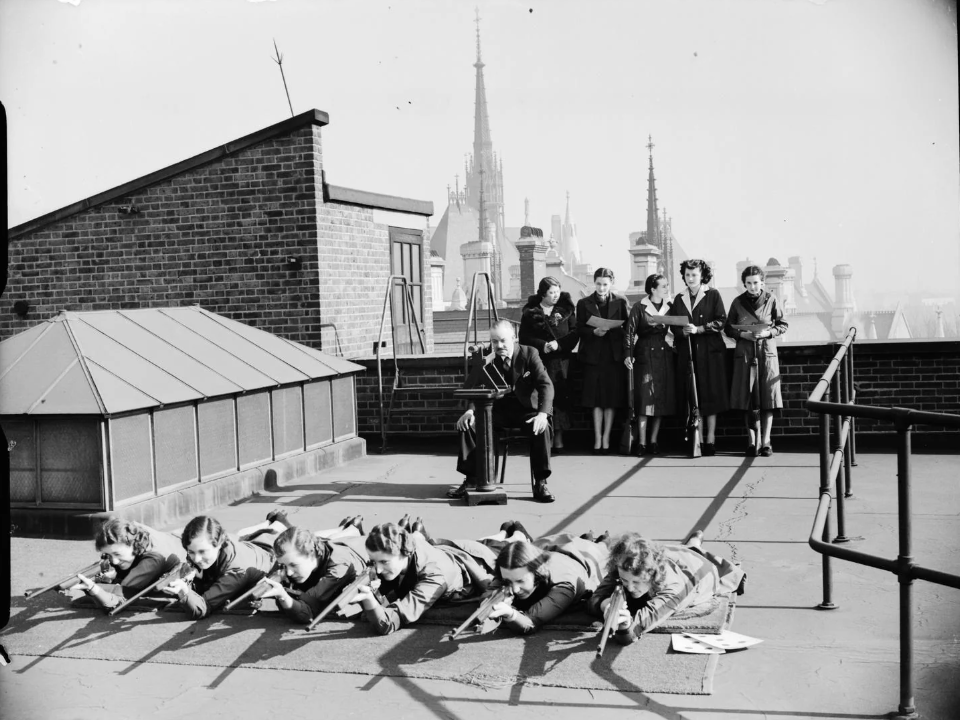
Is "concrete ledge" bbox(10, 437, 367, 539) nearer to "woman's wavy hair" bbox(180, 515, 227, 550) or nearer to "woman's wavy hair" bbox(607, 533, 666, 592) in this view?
"woman's wavy hair" bbox(180, 515, 227, 550)

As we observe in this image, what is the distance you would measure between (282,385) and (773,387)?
16.1 feet

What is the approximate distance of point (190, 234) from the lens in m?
13.7

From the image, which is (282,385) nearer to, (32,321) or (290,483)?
(290,483)

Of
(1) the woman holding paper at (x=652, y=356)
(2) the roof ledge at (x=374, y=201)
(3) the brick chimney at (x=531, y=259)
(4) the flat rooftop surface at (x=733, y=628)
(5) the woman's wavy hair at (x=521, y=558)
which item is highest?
(3) the brick chimney at (x=531, y=259)

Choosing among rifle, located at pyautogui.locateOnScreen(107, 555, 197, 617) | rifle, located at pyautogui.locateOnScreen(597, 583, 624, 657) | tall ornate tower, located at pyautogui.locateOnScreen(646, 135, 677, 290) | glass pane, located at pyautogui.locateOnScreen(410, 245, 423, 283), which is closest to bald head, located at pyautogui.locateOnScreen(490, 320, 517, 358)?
rifle, located at pyautogui.locateOnScreen(107, 555, 197, 617)

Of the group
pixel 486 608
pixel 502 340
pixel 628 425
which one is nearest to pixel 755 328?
pixel 628 425

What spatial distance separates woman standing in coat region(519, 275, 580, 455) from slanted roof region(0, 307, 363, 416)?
214 cm

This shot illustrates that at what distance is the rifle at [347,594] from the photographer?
5523 millimetres

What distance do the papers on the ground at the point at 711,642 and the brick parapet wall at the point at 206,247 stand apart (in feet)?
28.1

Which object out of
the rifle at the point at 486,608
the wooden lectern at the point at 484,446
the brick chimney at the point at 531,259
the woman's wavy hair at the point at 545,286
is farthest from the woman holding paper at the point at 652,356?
the brick chimney at the point at 531,259

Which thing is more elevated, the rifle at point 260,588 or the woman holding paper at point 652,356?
the woman holding paper at point 652,356

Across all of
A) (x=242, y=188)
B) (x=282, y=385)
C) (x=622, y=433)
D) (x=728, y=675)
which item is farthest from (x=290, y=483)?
(x=728, y=675)

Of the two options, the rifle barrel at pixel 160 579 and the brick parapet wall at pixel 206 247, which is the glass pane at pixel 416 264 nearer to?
the brick parapet wall at pixel 206 247

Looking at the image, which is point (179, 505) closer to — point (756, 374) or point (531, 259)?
point (756, 374)
